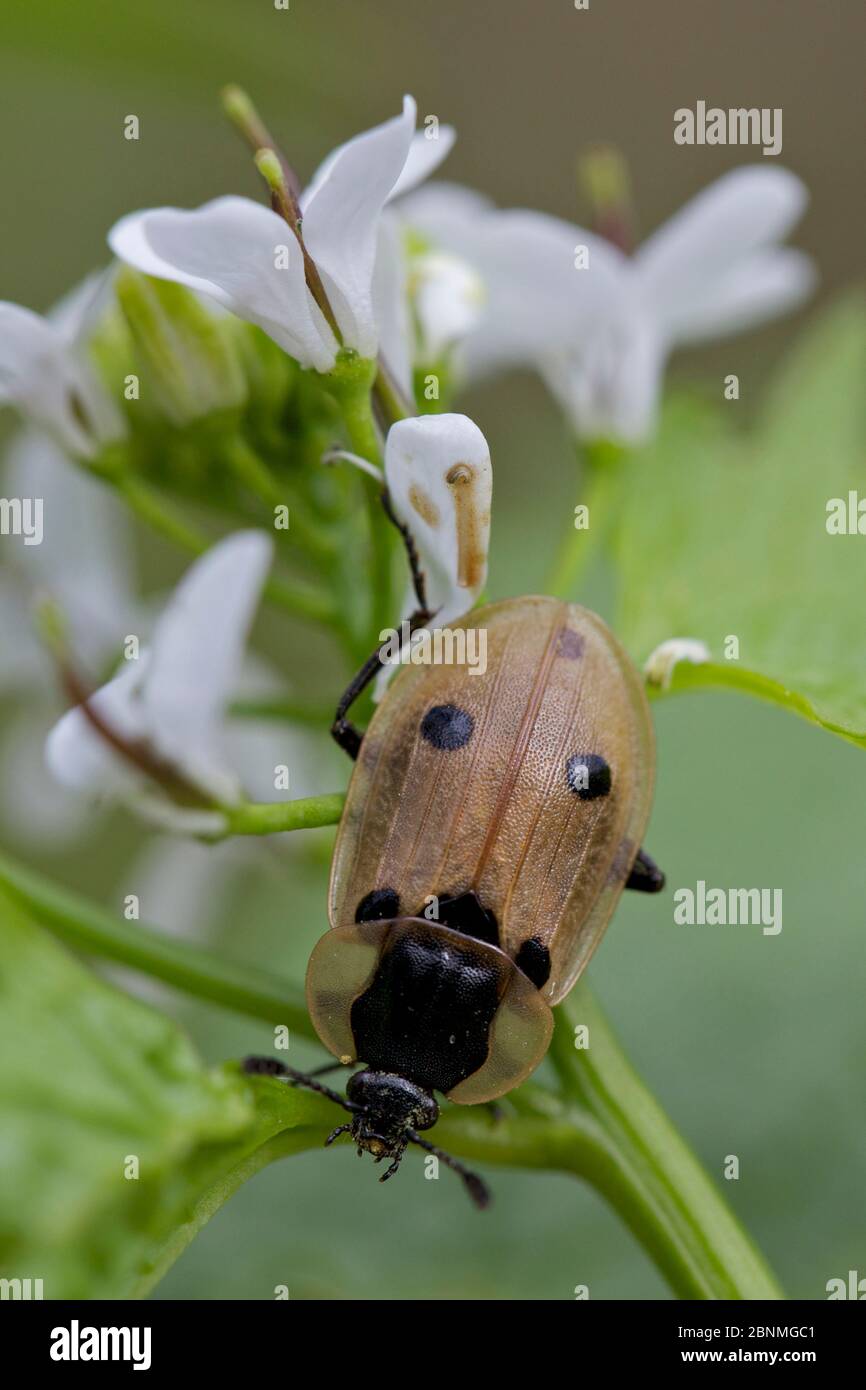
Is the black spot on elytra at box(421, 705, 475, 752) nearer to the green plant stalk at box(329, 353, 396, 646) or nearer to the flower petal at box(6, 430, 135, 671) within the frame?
the green plant stalk at box(329, 353, 396, 646)

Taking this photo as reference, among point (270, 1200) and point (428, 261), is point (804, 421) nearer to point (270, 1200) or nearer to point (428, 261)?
point (428, 261)

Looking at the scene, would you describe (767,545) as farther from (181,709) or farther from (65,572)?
(65,572)

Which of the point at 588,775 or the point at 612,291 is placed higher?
the point at 612,291

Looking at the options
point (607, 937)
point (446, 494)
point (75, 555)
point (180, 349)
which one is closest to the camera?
point (446, 494)

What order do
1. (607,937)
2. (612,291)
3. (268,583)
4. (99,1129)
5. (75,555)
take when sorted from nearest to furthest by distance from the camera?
(99,1129), (268,583), (612,291), (75,555), (607,937)

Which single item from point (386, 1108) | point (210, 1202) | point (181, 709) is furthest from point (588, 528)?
point (210, 1202)

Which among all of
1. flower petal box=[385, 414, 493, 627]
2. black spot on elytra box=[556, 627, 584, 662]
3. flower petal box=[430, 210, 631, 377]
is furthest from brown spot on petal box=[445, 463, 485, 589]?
flower petal box=[430, 210, 631, 377]

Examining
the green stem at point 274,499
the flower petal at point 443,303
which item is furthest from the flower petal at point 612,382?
the green stem at point 274,499
